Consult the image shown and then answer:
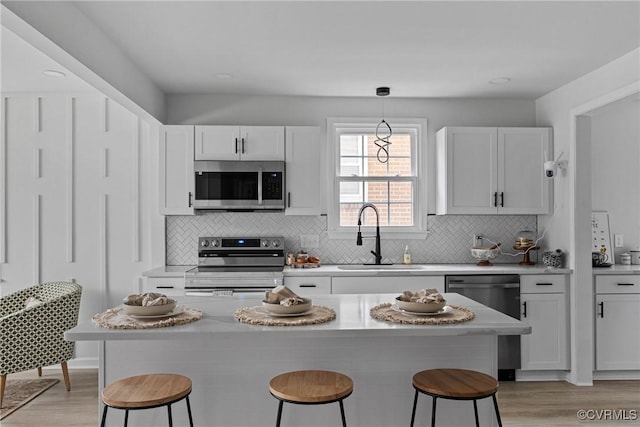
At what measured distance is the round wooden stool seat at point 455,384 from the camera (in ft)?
6.86

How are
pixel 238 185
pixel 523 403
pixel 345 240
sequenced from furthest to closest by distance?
1. pixel 345 240
2. pixel 238 185
3. pixel 523 403

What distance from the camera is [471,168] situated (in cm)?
459

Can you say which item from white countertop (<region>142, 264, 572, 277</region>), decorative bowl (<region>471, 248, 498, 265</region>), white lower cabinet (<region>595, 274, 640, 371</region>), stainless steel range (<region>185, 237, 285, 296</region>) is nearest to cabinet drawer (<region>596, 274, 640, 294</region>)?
white lower cabinet (<region>595, 274, 640, 371</region>)

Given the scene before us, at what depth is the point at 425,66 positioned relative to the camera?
3873 mm

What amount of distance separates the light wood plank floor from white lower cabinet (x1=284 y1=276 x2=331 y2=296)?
161 cm

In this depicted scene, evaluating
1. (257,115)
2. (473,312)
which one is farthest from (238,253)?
(473,312)

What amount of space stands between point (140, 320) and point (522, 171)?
3699 millimetres

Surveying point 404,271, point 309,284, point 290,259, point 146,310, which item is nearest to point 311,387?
point 146,310

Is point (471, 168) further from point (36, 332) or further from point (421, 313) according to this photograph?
point (36, 332)

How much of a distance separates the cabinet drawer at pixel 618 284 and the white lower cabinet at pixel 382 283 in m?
1.35

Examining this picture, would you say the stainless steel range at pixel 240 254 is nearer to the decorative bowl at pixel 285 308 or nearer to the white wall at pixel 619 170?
the decorative bowl at pixel 285 308

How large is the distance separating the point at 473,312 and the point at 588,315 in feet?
7.57

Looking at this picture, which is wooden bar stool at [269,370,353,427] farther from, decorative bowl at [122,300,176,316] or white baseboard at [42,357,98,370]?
white baseboard at [42,357,98,370]

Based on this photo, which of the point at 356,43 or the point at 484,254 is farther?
the point at 484,254
